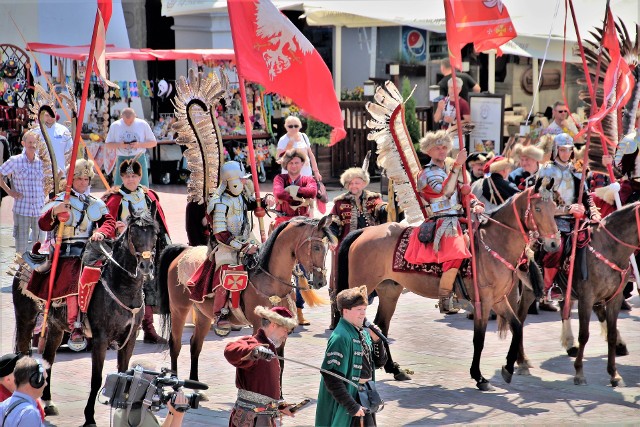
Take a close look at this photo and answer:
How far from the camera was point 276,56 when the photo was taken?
11438 millimetres

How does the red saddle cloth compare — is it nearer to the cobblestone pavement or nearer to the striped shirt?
the cobblestone pavement

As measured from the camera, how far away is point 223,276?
10398mm

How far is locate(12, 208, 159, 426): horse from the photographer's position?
9.42 m

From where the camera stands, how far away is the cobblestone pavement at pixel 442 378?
1001 cm

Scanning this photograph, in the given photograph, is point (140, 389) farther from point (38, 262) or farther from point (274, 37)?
point (274, 37)

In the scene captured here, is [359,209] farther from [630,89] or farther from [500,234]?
[630,89]

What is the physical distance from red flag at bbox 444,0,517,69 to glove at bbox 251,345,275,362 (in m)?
5.36

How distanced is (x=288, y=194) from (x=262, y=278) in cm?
276

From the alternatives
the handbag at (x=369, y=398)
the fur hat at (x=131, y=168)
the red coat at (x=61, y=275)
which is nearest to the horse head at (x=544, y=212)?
the handbag at (x=369, y=398)

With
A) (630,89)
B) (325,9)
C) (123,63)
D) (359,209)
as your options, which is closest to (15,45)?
(123,63)

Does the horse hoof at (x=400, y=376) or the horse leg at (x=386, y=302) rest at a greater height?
the horse leg at (x=386, y=302)

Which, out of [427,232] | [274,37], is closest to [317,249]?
[427,232]

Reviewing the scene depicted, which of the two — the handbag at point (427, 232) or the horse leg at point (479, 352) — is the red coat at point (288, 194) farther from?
the horse leg at point (479, 352)

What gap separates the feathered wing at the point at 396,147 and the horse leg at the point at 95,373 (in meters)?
3.82
